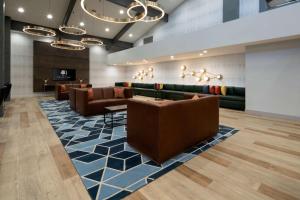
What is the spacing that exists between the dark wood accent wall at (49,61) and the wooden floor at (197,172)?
7.85 m

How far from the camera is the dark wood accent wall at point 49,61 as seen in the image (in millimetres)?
9883

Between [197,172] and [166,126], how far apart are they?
2.40 ft

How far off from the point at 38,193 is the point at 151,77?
408 inches

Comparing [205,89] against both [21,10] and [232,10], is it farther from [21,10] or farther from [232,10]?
[21,10]

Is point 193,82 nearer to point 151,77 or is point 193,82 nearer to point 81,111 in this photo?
point 151,77

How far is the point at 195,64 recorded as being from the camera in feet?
28.4

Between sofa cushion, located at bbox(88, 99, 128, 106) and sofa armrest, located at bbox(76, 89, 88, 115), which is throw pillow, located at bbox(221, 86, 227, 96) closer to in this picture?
sofa cushion, located at bbox(88, 99, 128, 106)

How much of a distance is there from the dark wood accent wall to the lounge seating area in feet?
0.20

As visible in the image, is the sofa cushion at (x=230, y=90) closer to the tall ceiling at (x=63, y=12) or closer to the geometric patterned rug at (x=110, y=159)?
the geometric patterned rug at (x=110, y=159)

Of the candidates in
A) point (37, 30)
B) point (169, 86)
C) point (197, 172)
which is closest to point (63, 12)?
point (37, 30)

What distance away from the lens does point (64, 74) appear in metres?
11.0

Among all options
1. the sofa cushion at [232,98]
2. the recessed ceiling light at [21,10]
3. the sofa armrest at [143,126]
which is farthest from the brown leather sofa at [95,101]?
the recessed ceiling light at [21,10]

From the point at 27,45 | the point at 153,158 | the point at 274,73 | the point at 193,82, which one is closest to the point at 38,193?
the point at 153,158

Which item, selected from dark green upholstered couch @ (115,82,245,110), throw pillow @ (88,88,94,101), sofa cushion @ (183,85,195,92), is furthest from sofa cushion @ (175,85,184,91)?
throw pillow @ (88,88,94,101)
